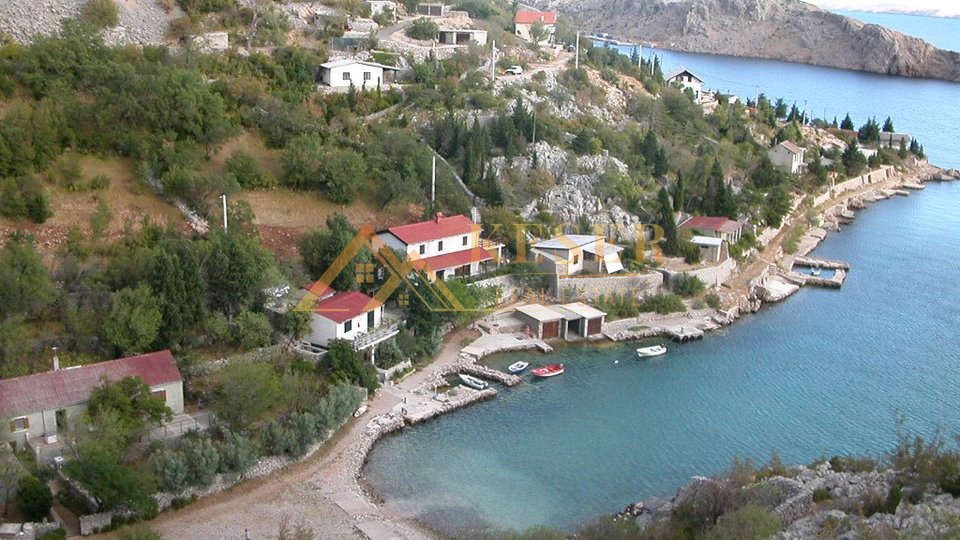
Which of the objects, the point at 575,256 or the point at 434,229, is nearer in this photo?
the point at 434,229

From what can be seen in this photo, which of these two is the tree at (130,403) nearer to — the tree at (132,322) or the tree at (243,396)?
the tree at (243,396)

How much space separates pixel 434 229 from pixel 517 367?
594cm

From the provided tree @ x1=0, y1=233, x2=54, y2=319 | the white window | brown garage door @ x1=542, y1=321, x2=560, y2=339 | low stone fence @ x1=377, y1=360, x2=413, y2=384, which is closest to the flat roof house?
brown garage door @ x1=542, y1=321, x2=560, y2=339

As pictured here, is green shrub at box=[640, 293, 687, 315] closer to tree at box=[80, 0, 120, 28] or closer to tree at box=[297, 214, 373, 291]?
tree at box=[297, 214, 373, 291]

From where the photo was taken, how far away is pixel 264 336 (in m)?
22.9

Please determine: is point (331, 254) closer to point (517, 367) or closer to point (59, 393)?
point (517, 367)

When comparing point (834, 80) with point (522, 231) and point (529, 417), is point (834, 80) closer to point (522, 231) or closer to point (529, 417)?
point (522, 231)

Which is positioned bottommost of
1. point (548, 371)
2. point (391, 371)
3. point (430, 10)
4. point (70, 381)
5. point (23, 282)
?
point (548, 371)

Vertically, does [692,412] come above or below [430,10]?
below

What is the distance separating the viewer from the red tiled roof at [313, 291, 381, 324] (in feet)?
77.7

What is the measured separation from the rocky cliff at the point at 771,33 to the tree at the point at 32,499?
105969 millimetres

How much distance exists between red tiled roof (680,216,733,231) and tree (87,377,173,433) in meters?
21.3

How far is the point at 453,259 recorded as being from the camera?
2894cm

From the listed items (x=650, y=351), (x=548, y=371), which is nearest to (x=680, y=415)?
(x=650, y=351)
